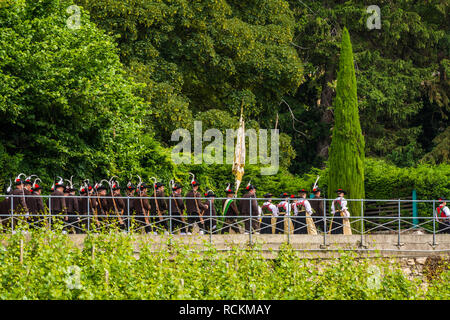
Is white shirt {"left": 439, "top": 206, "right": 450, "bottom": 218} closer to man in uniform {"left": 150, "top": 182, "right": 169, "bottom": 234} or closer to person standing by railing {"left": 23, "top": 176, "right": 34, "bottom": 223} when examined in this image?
man in uniform {"left": 150, "top": 182, "right": 169, "bottom": 234}

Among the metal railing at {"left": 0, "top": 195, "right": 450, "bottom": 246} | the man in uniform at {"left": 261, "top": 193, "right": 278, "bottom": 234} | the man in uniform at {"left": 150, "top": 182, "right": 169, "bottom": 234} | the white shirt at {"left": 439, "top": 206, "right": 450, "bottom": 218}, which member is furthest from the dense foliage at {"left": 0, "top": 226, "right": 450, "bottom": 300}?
the white shirt at {"left": 439, "top": 206, "right": 450, "bottom": 218}

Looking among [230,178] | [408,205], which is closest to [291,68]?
[230,178]

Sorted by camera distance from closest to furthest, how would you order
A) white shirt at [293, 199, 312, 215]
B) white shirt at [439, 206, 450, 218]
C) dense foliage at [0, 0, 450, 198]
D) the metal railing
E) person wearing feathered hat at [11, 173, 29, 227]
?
the metal railing
person wearing feathered hat at [11, 173, 29, 227]
white shirt at [293, 199, 312, 215]
dense foliage at [0, 0, 450, 198]
white shirt at [439, 206, 450, 218]

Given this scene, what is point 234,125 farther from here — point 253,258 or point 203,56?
point 253,258

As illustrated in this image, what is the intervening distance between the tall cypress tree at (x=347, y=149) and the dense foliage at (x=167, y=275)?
343 inches

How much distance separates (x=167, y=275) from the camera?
54.5ft

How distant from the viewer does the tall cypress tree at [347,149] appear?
1075 inches

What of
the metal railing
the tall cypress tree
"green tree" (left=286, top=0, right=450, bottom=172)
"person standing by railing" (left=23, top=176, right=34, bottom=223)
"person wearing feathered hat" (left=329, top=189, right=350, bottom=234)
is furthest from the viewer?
"green tree" (left=286, top=0, right=450, bottom=172)

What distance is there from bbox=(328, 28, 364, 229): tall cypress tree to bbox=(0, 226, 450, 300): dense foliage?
870 centimetres

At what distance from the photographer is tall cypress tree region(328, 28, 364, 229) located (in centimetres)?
2731

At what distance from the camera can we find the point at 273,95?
33.4m

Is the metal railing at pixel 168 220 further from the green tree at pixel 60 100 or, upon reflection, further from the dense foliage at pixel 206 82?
the dense foliage at pixel 206 82

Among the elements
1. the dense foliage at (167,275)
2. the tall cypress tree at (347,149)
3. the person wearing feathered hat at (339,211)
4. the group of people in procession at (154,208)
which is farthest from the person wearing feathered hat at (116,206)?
the tall cypress tree at (347,149)
